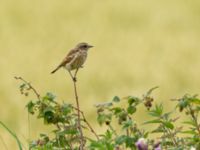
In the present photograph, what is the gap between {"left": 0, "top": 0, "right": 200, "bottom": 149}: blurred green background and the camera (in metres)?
6.87

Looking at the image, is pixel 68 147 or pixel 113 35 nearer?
pixel 68 147

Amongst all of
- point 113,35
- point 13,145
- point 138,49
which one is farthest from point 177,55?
point 13,145

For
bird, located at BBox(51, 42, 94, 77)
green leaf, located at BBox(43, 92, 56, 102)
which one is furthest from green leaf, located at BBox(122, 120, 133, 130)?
bird, located at BBox(51, 42, 94, 77)

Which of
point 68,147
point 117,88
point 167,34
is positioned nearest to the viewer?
point 68,147

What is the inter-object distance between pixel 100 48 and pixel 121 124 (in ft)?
24.1

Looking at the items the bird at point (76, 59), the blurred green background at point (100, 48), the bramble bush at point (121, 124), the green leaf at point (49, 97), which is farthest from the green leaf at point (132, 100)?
the blurred green background at point (100, 48)

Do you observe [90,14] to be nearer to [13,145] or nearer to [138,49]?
[138,49]

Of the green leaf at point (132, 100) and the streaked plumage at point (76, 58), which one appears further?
the streaked plumage at point (76, 58)

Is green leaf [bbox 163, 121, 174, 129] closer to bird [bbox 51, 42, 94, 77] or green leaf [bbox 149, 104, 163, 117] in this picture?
green leaf [bbox 149, 104, 163, 117]

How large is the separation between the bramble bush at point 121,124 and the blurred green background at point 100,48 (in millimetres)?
1220

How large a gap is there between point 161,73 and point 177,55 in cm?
120

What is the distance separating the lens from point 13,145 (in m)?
4.02

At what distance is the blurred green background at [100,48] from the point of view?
6.87m

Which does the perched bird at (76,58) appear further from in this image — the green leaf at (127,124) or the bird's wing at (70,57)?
the green leaf at (127,124)
